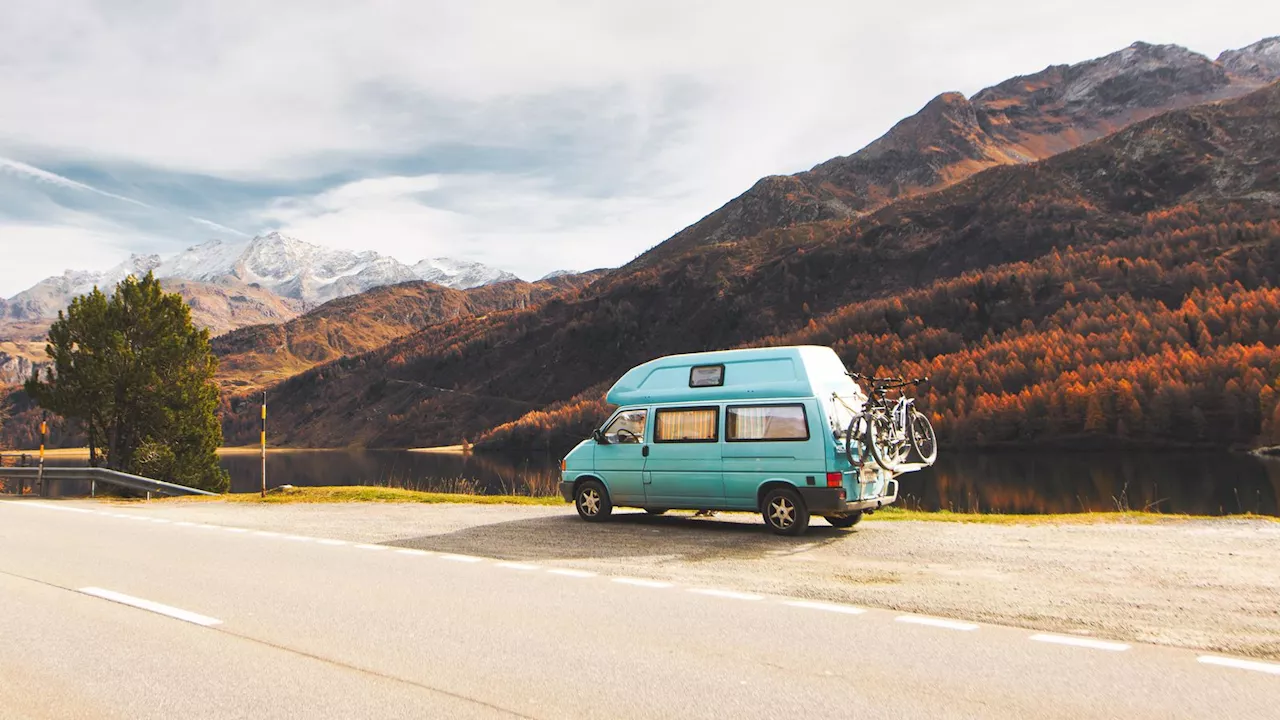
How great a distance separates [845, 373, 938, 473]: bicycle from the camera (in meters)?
14.0

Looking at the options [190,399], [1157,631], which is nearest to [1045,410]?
[190,399]

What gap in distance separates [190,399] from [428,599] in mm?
29917

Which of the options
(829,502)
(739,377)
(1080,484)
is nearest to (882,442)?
(829,502)

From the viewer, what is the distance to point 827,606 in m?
8.58

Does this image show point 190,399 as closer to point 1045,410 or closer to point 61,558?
point 61,558

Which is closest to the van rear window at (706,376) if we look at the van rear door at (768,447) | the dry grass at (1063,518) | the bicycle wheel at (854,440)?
the van rear door at (768,447)

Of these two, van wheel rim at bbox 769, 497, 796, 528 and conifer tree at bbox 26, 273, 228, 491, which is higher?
conifer tree at bbox 26, 273, 228, 491

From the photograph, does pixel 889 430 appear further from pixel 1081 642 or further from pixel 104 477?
pixel 104 477

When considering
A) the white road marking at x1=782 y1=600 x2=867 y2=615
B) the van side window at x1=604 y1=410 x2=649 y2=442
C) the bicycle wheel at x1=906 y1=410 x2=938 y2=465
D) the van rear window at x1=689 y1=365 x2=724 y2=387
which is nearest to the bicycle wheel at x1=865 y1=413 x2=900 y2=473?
the bicycle wheel at x1=906 y1=410 x2=938 y2=465

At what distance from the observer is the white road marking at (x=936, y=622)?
25.1 feet

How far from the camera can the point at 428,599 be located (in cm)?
894

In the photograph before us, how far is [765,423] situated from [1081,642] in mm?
7676

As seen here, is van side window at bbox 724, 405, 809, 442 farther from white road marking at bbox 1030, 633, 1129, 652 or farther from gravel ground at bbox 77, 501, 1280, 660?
white road marking at bbox 1030, 633, 1129, 652

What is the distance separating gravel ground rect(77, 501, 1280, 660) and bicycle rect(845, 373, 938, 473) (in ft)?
4.32
